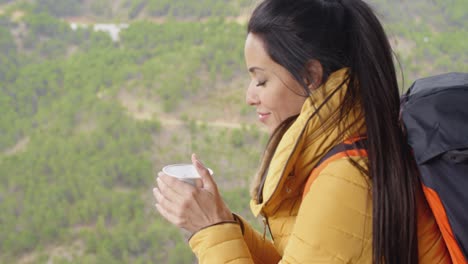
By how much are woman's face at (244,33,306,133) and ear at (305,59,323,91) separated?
0.04 feet

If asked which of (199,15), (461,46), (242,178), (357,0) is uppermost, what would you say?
(357,0)

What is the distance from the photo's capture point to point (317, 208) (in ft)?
1.96

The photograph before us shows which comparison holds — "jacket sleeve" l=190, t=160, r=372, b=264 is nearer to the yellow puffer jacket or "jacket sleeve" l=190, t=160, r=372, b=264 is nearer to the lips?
the yellow puffer jacket

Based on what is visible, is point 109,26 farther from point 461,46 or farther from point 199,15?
point 461,46

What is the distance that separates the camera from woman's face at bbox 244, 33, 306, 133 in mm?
709

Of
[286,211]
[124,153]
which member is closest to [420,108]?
[286,211]

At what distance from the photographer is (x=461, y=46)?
19.7ft

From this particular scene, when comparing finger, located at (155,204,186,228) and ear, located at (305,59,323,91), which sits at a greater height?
ear, located at (305,59,323,91)

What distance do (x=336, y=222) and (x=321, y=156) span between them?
0.09 meters

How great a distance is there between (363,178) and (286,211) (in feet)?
0.50

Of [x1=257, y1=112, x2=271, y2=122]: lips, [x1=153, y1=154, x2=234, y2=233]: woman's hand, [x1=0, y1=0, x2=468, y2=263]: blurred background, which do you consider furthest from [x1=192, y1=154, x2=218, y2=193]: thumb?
[x1=0, y1=0, x2=468, y2=263]: blurred background

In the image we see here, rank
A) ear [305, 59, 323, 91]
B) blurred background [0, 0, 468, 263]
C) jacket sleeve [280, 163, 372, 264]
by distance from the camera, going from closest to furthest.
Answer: jacket sleeve [280, 163, 372, 264] → ear [305, 59, 323, 91] → blurred background [0, 0, 468, 263]

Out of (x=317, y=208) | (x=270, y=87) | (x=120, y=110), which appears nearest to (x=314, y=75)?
(x=270, y=87)

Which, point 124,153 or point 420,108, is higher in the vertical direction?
point 420,108
